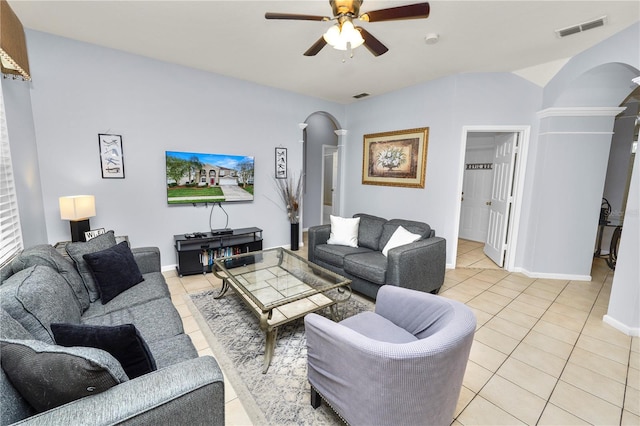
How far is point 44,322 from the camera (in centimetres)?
130

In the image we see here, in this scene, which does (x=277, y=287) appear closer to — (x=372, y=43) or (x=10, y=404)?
(x=10, y=404)

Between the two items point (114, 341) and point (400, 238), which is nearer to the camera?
point (114, 341)

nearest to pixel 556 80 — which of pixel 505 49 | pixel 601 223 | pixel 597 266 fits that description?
pixel 505 49

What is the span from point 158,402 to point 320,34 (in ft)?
10.1

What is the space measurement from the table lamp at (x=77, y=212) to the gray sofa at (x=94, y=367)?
45.2 inches

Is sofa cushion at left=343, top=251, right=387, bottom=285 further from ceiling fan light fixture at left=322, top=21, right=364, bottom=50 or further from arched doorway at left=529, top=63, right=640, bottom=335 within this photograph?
arched doorway at left=529, top=63, right=640, bottom=335

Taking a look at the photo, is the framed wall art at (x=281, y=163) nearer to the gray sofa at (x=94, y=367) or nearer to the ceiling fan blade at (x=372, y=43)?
the ceiling fan blade at (x=372, y=43)

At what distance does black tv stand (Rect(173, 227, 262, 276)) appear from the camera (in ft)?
11.9

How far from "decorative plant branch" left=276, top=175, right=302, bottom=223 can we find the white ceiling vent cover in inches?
146

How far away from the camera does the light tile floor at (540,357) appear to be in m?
1.66

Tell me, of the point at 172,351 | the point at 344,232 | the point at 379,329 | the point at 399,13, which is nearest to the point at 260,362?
the point at 172,351

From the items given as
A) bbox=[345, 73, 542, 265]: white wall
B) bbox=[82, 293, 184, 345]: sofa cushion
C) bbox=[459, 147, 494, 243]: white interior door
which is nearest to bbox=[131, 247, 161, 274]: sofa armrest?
bbox=[82, 293, 184, 345]: sofa cushion

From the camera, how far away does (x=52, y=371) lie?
2.88 ft

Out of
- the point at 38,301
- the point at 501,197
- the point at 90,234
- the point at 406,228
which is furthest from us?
the point at 501,197
